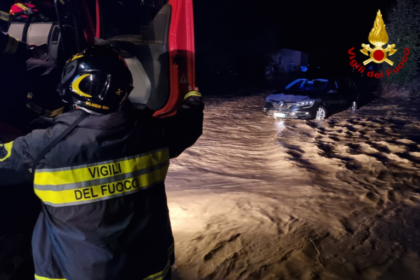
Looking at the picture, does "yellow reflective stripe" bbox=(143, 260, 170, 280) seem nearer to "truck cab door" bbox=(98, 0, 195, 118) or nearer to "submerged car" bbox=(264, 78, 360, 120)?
"truck cab door" bbox=(98, 0, 195, 118)

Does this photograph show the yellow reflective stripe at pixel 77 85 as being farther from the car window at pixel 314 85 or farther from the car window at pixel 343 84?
the car window at pixel 343 84

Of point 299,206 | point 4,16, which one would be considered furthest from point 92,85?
point 299,206

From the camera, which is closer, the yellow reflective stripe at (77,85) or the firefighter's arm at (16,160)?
the firefighter's arm at (16,160)

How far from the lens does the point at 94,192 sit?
1.55m

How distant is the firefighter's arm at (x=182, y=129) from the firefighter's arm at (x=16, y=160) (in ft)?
2.27

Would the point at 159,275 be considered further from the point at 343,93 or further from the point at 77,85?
the point at 343,93

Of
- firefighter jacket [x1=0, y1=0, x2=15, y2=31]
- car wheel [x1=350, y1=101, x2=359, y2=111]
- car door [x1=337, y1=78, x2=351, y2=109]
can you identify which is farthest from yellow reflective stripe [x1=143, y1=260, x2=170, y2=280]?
car wheel [x1=350, y1=101, x2=359, y2=111]

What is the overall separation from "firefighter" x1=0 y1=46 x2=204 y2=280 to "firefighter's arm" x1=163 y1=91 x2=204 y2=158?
7 cm

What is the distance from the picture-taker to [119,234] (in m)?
1.59

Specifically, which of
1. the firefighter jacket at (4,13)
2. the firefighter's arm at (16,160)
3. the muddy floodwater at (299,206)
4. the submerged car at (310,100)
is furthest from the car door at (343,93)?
the firefighter's arm at (16,160)

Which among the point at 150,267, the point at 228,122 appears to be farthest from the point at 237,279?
the point at 228,122

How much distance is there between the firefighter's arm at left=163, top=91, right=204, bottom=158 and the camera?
6.11 ft

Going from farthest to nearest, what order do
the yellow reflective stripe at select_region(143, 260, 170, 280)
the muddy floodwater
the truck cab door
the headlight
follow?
the headlight → the muddy floodwater → the truck cab door → the yellow reflective stripe at select_region(143, 260, 170, 280)

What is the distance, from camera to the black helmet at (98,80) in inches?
65.3
